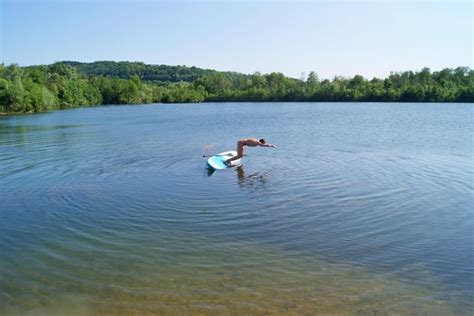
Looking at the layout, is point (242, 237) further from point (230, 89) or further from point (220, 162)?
point (230, 89)

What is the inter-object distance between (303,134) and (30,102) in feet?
233

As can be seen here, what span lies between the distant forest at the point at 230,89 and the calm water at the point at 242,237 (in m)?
75.0

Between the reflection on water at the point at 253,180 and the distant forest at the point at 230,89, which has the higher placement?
the distant forest at the point at 230,89

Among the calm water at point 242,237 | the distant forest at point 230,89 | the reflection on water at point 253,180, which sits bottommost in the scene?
the calm water at point 242,237

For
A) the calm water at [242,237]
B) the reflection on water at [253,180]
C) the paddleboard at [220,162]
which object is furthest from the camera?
the paddleboard at [220,162]

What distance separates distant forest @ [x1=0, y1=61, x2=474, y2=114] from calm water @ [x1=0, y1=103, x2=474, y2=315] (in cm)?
7503

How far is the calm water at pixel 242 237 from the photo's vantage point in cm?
741

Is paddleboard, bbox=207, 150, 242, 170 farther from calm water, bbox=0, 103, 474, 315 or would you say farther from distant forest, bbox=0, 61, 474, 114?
distant forest, bbox=0, 61, 474, 114

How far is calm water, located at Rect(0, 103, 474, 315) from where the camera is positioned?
7410 millimetres

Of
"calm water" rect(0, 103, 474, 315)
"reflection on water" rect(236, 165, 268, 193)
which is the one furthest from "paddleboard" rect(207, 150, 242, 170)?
"reflection on water" rect(236, 165, 268, 193)

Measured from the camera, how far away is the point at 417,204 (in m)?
13.1

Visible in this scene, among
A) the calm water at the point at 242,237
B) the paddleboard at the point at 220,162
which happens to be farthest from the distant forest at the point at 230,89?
the calm water at the point at 242,237

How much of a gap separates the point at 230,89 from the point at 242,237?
13768 cm

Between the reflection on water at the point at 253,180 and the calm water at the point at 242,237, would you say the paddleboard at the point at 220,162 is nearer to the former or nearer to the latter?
the calm water at the point at 242,237
